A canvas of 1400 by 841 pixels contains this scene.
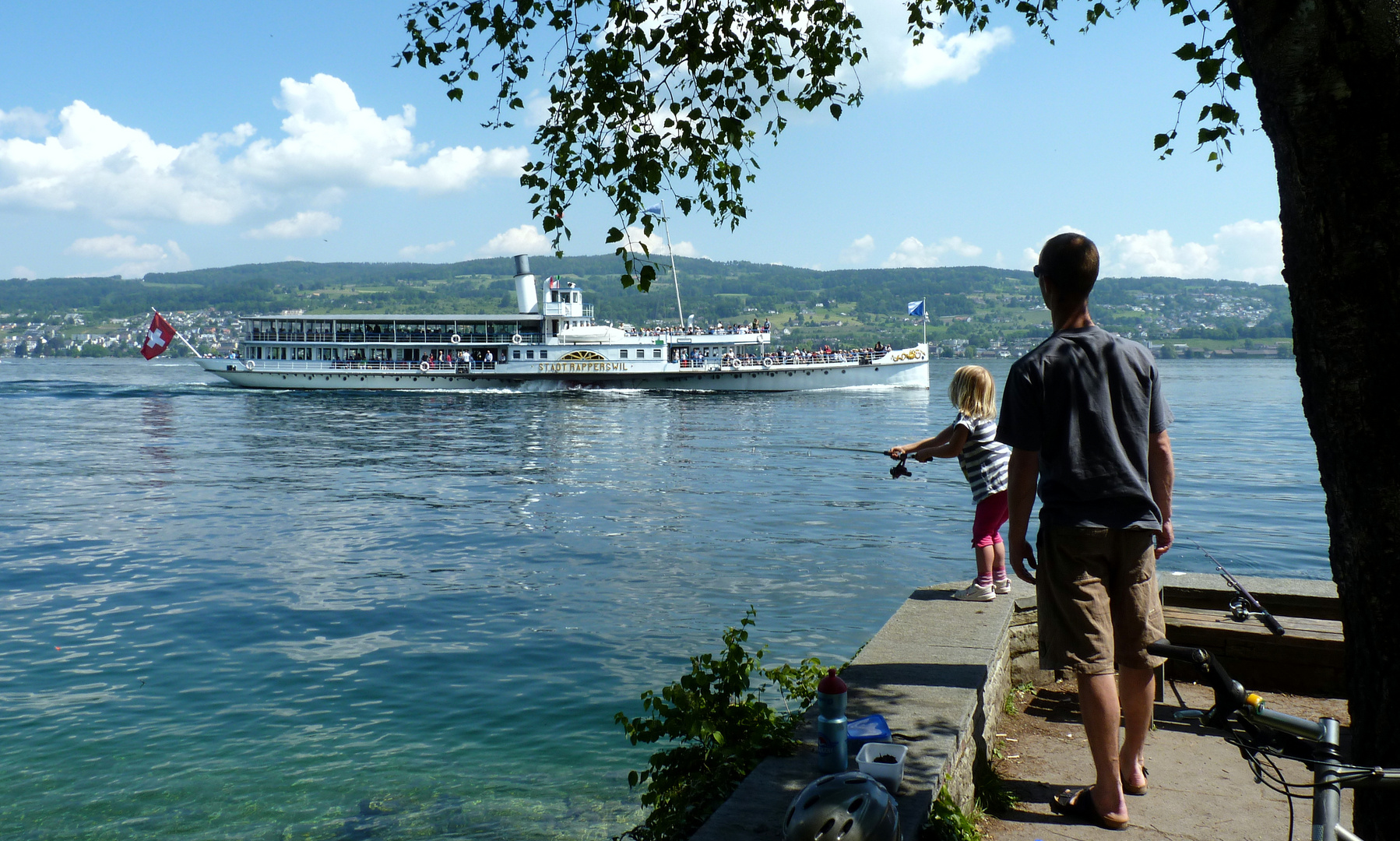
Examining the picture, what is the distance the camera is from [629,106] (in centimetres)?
569

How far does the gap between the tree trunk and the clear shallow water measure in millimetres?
3909

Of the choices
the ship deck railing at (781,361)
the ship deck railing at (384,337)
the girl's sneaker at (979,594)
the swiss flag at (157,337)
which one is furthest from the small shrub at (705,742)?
the ship deck railing at (384,337)

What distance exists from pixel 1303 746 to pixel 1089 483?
1432mm

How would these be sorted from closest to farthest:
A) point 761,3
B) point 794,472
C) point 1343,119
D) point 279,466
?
point 1343,119
point 761,3
point 794,472
point 279,466

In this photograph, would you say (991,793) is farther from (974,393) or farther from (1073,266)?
(974,393)

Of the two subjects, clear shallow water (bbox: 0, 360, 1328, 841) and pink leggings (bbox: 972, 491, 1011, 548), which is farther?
clear shallow water (bbox: 0, 360, 1328, 841)

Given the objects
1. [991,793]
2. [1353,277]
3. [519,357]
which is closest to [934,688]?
[991,793]

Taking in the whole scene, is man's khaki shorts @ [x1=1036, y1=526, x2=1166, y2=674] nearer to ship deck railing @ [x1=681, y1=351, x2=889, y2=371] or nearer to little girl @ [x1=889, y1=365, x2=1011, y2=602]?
little girl @ [x1=889, y1=365, x2=1011, y2=602]

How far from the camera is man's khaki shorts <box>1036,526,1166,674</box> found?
3.44m

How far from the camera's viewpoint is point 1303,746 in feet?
6.79

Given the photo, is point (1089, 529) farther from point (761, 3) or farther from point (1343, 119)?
point (761, 3)

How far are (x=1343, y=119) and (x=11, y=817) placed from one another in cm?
697

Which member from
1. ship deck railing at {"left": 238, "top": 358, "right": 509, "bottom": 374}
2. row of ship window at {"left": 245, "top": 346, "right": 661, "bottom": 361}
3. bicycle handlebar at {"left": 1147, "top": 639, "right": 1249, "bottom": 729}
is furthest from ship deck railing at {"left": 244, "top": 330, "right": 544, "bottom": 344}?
bicycle handlebar at {"left": 1147, "top": 639, "right": 1249, "bottom": 729}

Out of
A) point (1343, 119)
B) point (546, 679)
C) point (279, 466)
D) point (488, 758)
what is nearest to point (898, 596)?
point (546, 679)
